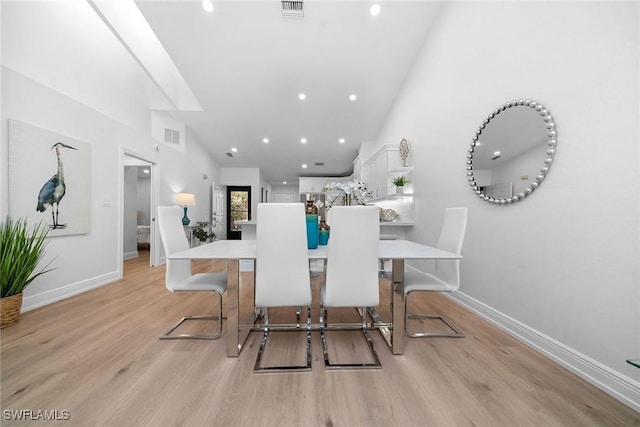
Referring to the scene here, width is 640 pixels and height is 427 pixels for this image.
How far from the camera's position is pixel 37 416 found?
3.70 ft

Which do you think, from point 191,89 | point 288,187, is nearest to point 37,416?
point 191,89

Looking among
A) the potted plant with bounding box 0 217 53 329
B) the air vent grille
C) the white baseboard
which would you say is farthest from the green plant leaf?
the white baseboard

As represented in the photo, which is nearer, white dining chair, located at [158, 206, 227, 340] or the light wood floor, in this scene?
the light wood floor

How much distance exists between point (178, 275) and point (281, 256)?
1042 mm

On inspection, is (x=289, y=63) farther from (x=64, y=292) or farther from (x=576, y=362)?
(x=576, y=362)

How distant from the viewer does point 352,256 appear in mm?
1536

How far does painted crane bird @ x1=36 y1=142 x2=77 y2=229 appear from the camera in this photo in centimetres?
248

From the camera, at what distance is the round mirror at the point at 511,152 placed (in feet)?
5.65

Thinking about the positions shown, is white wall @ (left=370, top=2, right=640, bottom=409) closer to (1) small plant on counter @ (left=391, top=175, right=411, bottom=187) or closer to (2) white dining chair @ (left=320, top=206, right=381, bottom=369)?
(1) small plant on counter @ (left=391, top=175, right=411, bottom=187)

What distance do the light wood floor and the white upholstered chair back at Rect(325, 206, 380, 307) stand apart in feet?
1.53

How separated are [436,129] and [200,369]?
11.9 feet

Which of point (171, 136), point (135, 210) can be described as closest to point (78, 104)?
point (171, 136)

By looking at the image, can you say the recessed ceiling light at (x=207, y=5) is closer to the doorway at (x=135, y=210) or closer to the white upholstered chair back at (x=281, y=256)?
the doorway at (x=135, y=210)

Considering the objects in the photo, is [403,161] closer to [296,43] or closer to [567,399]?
[296,43]
